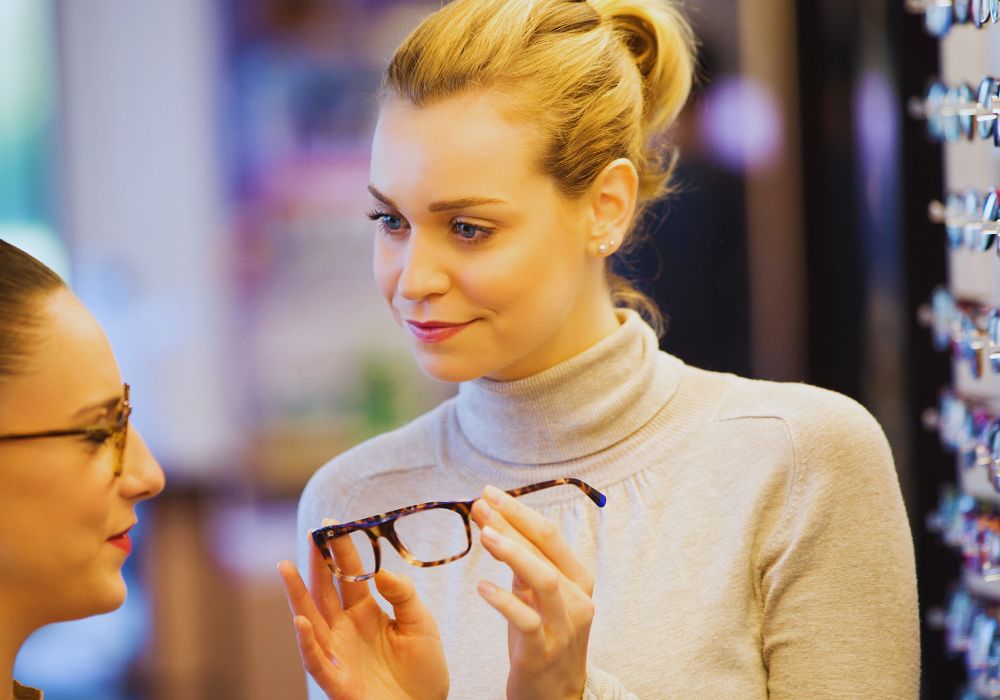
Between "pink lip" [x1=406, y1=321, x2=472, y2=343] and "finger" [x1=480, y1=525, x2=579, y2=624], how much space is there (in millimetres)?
323

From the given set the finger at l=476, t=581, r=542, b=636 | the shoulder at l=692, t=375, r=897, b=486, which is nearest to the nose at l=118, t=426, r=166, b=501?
the finger at l=476, t=581, r=542, b=636

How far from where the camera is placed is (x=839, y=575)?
1.35 metres

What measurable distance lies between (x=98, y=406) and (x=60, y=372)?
0.05 metres

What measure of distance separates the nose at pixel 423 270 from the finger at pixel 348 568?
0.27 meters

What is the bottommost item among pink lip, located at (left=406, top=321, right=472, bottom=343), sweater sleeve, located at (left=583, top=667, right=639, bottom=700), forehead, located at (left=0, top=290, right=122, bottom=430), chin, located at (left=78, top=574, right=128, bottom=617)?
sweater sleeve, located at (left=583, top=667, right=639, bottom=700)

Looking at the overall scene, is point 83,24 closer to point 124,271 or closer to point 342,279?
point 124,271

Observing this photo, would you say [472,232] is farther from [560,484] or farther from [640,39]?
[640,39]

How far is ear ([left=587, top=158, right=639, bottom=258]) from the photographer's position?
1.46 m

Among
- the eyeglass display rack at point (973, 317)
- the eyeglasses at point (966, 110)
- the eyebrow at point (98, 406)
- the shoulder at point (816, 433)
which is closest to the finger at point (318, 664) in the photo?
the eyebrow at point (98, 406)

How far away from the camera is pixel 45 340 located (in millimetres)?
1167

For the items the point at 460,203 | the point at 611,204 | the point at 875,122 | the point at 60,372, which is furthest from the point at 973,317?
the point at 875,122

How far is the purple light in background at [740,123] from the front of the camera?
10.9 ft

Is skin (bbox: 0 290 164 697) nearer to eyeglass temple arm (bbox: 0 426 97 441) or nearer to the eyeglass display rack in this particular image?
eyeglass temple arm (bbox: 0 426 97 441)

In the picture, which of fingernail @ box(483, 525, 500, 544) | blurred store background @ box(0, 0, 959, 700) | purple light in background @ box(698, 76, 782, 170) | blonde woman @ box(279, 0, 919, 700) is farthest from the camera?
blurred store background @ box(0, 0, 959, 700)
